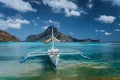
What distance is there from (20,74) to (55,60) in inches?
145

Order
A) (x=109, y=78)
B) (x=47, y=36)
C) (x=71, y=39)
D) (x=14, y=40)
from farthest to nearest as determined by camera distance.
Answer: (x=71, y=39)
(x=14, y=40)
(x=47, y=36)
(x=109, y=78)

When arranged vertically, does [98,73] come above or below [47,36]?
below

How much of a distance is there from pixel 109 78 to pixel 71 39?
417 feet

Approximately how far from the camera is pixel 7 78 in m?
16.2

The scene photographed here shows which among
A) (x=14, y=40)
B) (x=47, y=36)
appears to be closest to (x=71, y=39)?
(x=47, y=36)

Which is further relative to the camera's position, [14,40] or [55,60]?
[14,40]

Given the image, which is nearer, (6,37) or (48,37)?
(48,37)

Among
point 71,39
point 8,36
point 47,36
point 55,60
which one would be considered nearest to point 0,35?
point 8,36

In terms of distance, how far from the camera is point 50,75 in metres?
16.8

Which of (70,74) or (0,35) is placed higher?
(0,35)

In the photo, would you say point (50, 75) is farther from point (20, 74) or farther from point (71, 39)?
point (71, 39)

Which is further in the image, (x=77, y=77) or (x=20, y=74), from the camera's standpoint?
(x=20, y=74)

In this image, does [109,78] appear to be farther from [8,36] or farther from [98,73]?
[8,36]

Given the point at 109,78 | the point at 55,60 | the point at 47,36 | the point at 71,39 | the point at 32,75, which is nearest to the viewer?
the point at 109,78
